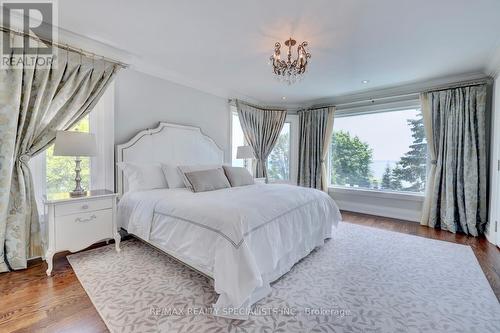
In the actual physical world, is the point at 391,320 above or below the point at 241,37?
below

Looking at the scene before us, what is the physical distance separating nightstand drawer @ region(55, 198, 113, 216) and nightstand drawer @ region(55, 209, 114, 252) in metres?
0.04

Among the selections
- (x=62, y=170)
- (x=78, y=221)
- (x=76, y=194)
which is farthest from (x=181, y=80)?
(x=78, y=221)

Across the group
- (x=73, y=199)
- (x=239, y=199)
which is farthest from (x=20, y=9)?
(x=239, y=199)

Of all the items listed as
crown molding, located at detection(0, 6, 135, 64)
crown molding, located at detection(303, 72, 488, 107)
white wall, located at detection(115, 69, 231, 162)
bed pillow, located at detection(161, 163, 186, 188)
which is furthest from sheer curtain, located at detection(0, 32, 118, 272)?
crown molding, located at detection(303, 72, 488, 107)

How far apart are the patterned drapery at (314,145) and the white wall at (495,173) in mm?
Result: 2438

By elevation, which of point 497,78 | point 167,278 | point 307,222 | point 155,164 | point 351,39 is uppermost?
point 351,39

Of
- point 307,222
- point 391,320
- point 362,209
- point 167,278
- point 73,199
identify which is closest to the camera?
point 391,320

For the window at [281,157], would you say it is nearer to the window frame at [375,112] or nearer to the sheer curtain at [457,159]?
the window frame at [375,112]

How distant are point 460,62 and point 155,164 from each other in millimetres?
4454

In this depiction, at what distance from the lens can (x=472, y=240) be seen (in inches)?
127

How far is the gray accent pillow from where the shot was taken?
2797 mm

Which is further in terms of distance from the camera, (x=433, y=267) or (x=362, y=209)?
(x=362, y=209)

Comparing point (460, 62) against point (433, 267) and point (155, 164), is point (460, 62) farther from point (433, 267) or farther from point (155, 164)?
point (155, 164)

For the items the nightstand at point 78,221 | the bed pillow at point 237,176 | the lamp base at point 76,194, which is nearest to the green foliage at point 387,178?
the bed pillow at point 237,176
